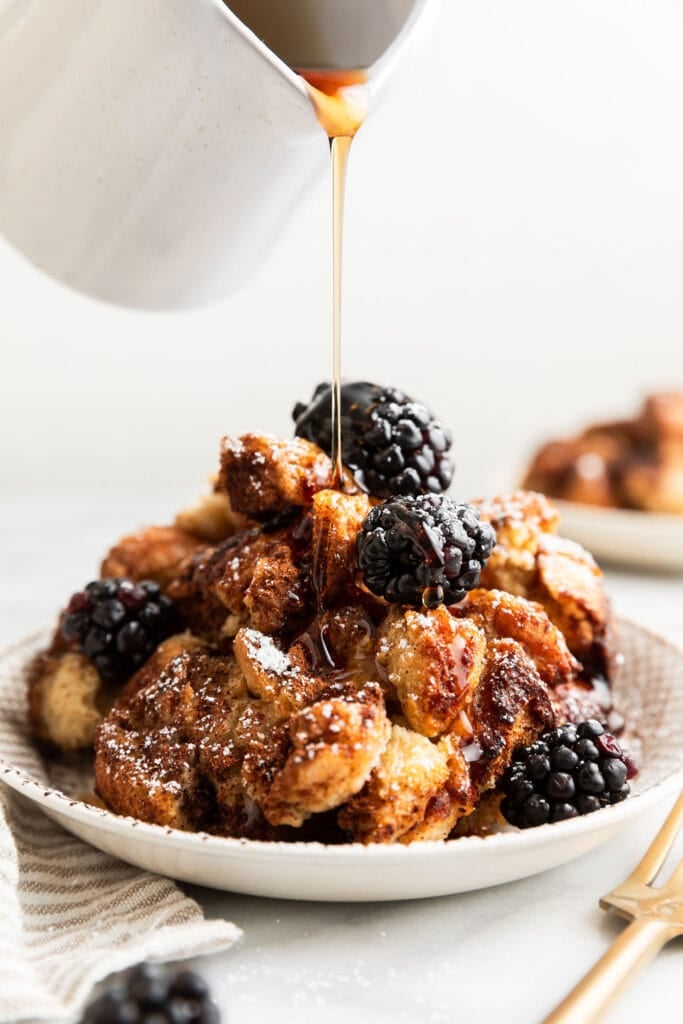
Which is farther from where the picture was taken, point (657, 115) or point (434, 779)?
point (657, 115)

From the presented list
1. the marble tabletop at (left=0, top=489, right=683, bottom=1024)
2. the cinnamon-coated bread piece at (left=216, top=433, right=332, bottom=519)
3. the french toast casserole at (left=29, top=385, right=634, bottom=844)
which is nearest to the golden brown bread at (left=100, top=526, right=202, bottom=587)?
the french toast casserole at (left=29, top=385, right=634, bottom=844)

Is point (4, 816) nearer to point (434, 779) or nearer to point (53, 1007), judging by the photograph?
point (53, 1007)

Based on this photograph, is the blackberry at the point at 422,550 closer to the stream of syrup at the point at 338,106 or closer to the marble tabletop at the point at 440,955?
the stream of syrup at the point at 338,106

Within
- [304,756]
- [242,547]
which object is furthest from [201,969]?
[242,547]

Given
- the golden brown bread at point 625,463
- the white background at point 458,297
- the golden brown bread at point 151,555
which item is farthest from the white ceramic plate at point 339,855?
the white background at point 458,297

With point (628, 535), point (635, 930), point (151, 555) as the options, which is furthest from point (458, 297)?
point (635, 930)

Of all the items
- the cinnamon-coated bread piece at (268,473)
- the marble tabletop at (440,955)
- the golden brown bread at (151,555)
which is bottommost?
the marble tabletop at (440,955)

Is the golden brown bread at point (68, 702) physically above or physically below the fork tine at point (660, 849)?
above
